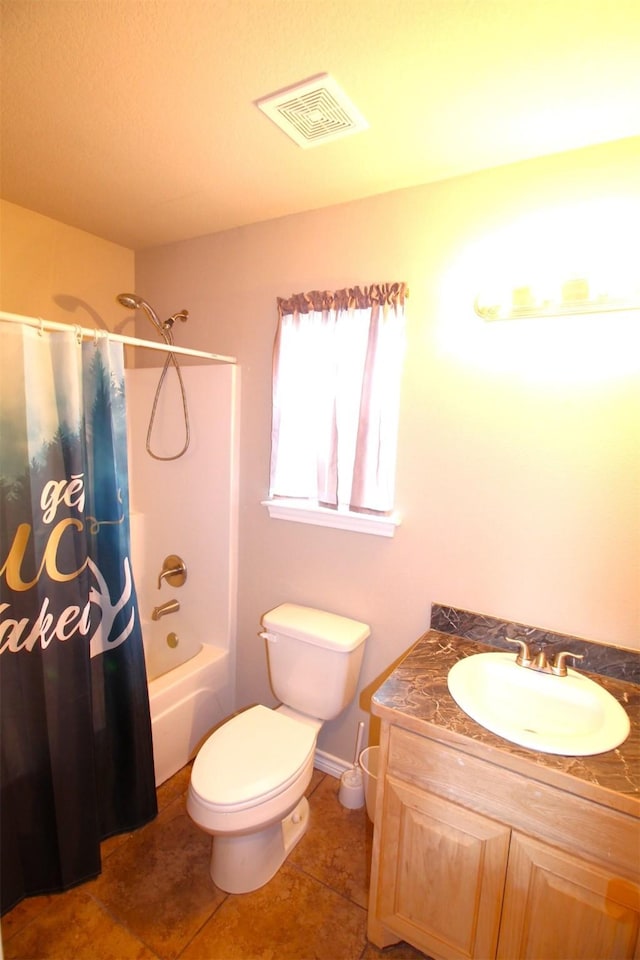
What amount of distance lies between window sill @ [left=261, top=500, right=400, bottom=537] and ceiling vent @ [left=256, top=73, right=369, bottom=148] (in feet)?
4.14

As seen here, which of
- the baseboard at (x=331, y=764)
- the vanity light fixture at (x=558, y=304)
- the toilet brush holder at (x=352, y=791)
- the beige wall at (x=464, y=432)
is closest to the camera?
the vanity light fixture at (x=558, y=304)

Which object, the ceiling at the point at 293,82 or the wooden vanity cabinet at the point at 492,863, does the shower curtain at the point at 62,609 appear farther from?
the wooden vanity cabinet at the point at 492,863

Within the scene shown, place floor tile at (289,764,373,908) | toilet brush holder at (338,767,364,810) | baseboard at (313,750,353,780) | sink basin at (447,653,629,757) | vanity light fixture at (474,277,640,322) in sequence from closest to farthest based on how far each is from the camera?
sink basin at (447,653,629,757), vanity light fixture at (474,277,640,322), floor tile at (289,764,373,908), toilet brush holder at (338,767,364,810), baseboard at (313,750,353,780)

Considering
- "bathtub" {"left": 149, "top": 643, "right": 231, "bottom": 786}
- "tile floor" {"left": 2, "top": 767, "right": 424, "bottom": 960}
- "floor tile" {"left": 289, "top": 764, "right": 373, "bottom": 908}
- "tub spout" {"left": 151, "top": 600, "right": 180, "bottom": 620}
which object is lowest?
"floor tile" {"left": 289, "top": 764, "right": 373, "bottom": 908}

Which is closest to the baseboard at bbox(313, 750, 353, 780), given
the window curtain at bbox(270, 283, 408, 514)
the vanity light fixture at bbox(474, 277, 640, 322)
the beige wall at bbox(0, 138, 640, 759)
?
the beige wall at bbox(0, 138, 640, 759)

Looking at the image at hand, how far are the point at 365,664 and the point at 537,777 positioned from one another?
34.9 inches

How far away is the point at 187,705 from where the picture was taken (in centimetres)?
189

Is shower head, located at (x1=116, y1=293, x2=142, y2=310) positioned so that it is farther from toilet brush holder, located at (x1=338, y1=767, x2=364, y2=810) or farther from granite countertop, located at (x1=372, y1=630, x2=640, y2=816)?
toilet brush holder, located at (x1=338, y1=767, x2=364, y2=810)

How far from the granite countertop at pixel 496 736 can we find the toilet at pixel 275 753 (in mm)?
380

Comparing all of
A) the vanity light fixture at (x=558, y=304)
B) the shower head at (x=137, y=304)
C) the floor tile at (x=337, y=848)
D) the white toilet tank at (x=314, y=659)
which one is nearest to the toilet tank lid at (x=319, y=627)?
the white toilet tank at (x=314, y=659)

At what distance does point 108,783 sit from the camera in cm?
158

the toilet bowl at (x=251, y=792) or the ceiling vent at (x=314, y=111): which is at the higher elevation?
the ceiling vent at (x=314, y=111)

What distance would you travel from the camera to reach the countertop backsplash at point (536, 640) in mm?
1306

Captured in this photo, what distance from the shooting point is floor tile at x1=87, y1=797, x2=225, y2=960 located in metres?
1.31
